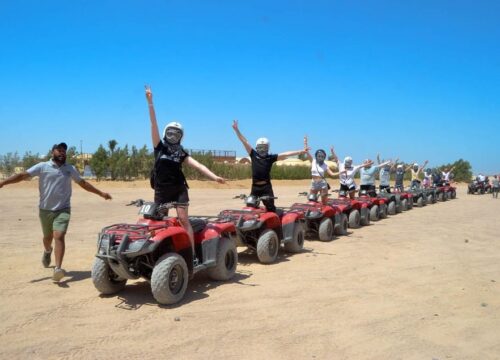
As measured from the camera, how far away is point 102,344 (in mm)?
4207

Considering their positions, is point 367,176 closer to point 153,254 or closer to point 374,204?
point 374,204

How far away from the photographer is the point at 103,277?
5516 mm

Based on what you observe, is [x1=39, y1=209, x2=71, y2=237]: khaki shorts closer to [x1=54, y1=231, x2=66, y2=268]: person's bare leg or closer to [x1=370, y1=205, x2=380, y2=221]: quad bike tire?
[x1=54, y1=231, x2=66, y2=268]: person's bare leg

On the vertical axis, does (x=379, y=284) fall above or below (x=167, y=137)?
below

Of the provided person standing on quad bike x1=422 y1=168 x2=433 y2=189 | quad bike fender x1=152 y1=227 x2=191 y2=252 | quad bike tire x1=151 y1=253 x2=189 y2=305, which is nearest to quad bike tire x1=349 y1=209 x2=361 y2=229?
quad bike fender x1=152 y1=227 x2=191 y2=252

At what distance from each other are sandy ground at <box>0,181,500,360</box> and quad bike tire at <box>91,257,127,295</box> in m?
0.13

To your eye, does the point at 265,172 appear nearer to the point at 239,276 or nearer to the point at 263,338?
the point at 239,276

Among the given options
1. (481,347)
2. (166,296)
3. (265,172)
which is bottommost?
(481,347)

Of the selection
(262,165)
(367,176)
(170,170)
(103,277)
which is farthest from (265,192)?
(367,176)

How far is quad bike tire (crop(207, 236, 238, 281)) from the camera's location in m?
6.36

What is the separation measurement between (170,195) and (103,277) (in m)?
1.31

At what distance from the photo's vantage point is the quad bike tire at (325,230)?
1010 cm

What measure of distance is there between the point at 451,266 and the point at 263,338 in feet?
15.4

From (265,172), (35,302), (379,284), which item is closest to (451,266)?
(379,284)
